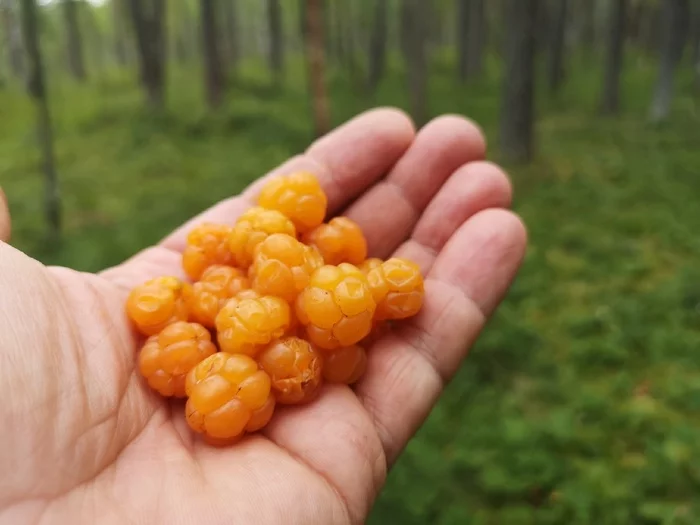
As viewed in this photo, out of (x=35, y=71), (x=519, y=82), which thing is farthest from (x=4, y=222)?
(x=519, y=82)

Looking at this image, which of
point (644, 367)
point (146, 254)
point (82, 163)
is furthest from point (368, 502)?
point (82, 163)

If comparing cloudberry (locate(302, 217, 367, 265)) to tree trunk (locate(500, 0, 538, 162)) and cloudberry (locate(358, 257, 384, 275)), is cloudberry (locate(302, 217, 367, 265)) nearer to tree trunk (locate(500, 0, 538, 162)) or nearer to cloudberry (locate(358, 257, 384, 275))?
cloudberry (locate(358, 257, 384, 275))

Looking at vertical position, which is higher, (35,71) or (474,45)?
(35,71)

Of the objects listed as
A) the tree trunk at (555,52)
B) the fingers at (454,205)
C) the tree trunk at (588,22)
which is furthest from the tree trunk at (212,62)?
the tree trunk at (588,22)

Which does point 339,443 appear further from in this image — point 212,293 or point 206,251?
point 206,251

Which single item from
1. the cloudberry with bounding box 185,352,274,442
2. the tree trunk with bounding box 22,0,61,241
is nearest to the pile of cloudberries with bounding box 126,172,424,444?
the cloudberry with bounding box 185,352,274,442

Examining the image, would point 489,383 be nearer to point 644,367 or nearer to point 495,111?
point 644,367

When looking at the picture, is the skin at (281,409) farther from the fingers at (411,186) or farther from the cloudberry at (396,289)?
the cloudberry at (396,289)
